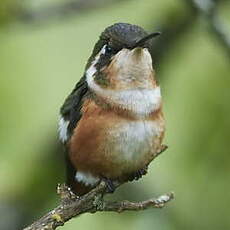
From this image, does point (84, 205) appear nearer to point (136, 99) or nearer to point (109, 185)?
point (109, 185)

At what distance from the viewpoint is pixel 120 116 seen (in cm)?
499

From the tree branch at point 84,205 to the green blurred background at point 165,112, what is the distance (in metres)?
2.34

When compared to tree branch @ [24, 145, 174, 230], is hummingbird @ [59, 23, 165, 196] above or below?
above

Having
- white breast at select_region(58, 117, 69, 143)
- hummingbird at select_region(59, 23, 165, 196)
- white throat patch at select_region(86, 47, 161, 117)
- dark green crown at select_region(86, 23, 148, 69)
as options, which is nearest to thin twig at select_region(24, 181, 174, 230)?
hummingbird at select_region(59, 23, 165, 196)

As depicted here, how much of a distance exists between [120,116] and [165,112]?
310cm

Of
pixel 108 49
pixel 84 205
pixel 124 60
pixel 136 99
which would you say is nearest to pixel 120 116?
pixel 136 99

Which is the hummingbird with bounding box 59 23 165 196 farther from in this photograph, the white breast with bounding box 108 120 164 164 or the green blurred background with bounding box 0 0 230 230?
the green blurred background with bounding box 0 0 230 230

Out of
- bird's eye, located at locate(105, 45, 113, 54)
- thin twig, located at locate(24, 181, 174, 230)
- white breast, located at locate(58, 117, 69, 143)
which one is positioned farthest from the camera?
white breast, located at locate(58, 117, 69, 143)

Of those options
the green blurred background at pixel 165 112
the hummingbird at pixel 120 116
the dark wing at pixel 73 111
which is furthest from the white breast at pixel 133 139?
the green blurred background at pixel 165 112

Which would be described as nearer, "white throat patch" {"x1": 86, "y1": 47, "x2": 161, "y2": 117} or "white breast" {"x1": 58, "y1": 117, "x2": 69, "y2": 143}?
"white throat patch" {"x1": 86, "y1": 47, "x2": 161, "y2": 117}

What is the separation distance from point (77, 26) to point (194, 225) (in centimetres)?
291

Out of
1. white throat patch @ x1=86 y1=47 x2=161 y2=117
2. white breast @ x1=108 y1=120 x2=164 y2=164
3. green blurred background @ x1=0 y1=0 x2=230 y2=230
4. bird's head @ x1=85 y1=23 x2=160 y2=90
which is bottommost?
green blurred background @ x1=0 y1=0 x2=230 y2=230

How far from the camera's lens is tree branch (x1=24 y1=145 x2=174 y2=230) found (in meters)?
4.63

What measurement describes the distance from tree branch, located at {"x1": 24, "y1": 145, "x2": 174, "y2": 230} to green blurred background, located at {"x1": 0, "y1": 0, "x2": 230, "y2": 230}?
234 cm
